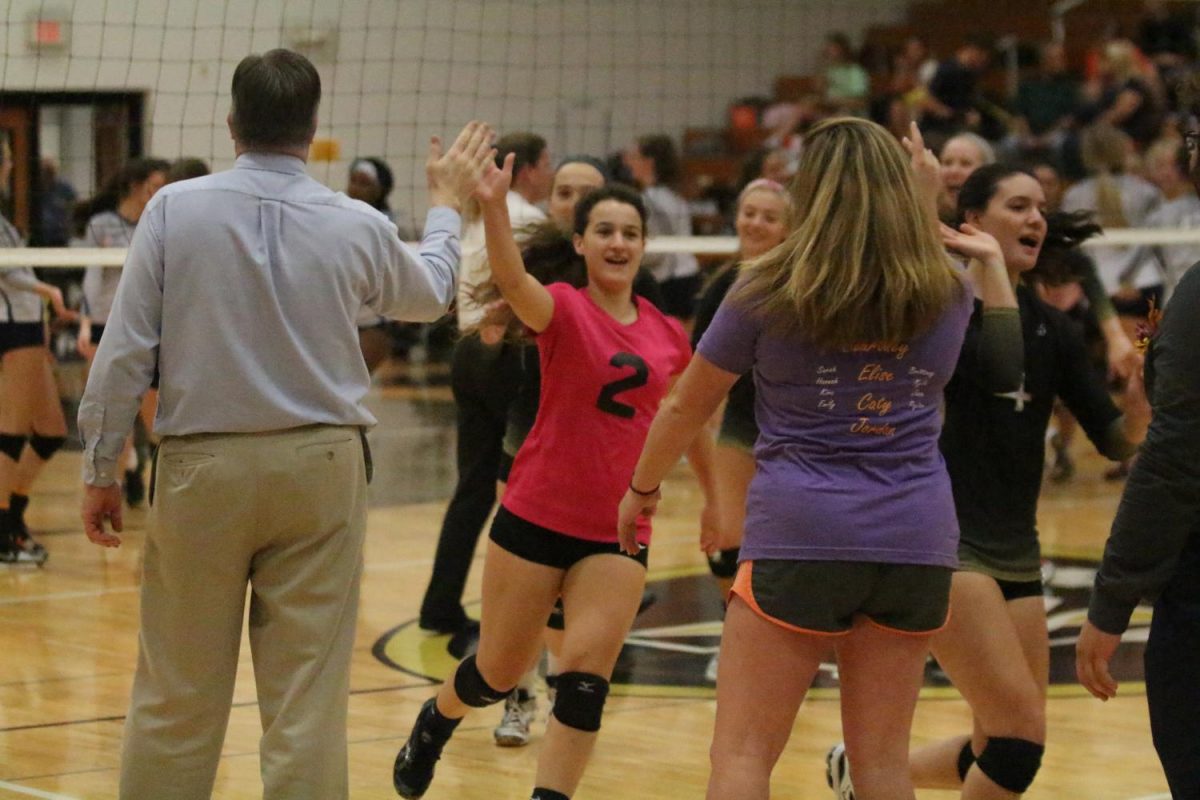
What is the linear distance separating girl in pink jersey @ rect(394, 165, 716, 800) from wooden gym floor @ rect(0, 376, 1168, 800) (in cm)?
65

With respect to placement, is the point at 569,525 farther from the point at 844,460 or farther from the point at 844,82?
the point at 844,82

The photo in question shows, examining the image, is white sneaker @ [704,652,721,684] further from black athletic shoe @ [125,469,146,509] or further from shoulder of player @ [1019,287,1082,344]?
black athletic shoe @ [125,469,146,509]

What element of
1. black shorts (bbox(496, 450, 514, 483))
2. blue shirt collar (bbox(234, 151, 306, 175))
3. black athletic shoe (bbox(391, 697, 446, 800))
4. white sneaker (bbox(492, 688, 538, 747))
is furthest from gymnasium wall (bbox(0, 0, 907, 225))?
blue shirt collar (bbox(234, 151, 306, 175))

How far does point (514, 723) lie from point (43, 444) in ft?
12.9

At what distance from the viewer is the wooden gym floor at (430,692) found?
18.1 ft

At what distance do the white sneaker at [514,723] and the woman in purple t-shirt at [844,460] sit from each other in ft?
7.64

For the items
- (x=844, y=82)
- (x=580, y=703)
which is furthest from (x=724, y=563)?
(x=844, y=82)

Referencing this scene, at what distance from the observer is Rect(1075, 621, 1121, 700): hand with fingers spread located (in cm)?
343

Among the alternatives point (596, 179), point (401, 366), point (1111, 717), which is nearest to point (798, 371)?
point (596, 179)

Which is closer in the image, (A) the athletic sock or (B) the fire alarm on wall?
(A) the athletic sock

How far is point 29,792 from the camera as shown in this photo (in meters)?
5.26

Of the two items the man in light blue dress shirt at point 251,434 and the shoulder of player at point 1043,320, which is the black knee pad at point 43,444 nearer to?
the man in light blue dress shirt at point 251,434

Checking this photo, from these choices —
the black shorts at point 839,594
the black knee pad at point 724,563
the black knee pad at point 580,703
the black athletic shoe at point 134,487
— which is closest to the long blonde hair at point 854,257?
the black shorts at point 839,594

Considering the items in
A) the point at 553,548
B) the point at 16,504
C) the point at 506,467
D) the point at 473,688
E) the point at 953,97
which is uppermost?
the point at 953,97
